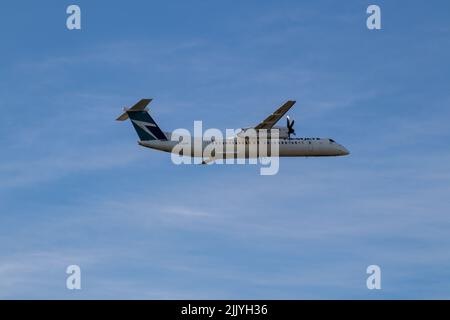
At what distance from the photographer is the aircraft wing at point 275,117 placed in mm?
100438

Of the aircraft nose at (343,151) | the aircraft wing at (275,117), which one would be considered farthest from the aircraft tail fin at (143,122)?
the aircraft nose at (343,151)

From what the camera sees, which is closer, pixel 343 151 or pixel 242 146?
pixel 242 146

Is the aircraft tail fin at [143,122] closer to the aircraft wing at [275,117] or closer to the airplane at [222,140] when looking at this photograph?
the airplane at [222,140]

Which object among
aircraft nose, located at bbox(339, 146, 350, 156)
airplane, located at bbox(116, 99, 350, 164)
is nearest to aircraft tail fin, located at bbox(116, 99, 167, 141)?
airplane, located at bbox(116, 99, 350, 164)

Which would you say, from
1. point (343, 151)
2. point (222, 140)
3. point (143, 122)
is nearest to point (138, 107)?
point (143, 122)

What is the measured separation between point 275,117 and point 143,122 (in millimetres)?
15095

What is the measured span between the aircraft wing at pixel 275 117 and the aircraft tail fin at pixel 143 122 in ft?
37.2

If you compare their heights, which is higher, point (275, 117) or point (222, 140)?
point (275, 117)

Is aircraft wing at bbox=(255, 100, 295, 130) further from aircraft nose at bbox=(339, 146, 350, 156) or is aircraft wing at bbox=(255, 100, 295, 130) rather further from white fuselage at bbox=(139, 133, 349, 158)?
aircraft nose at bbox=(339, 146, 350, 156)

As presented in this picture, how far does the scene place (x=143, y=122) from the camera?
10244 centimetres

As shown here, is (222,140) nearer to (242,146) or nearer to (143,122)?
(242,146)
